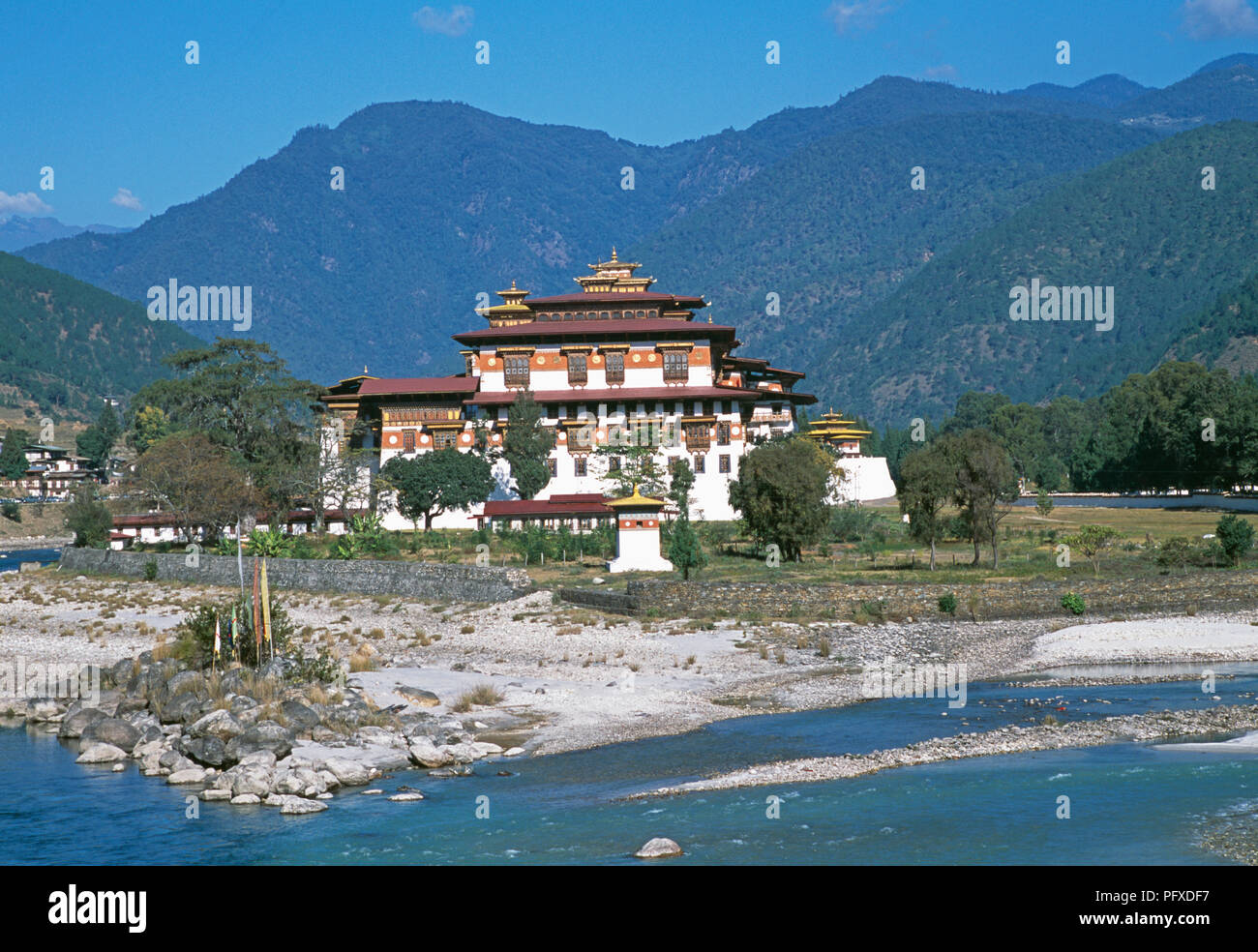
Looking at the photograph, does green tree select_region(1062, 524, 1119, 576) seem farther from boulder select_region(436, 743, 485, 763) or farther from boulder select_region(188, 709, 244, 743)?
boulder select_region(188, 709, 244, 743)

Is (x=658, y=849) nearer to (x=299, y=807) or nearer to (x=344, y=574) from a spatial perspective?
(x=299, y=807)

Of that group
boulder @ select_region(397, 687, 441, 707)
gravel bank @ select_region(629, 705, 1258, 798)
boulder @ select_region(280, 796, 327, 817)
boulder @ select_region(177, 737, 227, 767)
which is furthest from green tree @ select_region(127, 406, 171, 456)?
gravel bank @ select_region(629, 705, 1258, 798)

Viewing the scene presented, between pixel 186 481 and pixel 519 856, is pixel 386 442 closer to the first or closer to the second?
pixel 186 481

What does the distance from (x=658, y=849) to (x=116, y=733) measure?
1578 centimetres

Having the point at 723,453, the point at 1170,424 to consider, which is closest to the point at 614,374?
the point at 723,453

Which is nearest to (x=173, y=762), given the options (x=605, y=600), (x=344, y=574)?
(x=605, y=600)

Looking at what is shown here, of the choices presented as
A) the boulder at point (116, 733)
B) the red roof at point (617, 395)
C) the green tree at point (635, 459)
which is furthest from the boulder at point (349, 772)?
the red roof at point (617, 395)

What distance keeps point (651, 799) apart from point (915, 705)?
11534 mm

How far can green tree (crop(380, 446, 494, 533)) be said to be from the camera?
8250 cm

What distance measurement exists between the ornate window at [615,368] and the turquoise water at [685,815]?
64482 mm

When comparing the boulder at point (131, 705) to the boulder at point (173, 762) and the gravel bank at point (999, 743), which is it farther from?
the gravel bank at point (999, 743)

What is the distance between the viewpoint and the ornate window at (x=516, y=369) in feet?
312

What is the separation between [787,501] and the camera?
59938 mm

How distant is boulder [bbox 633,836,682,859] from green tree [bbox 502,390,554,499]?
64.8 meters
